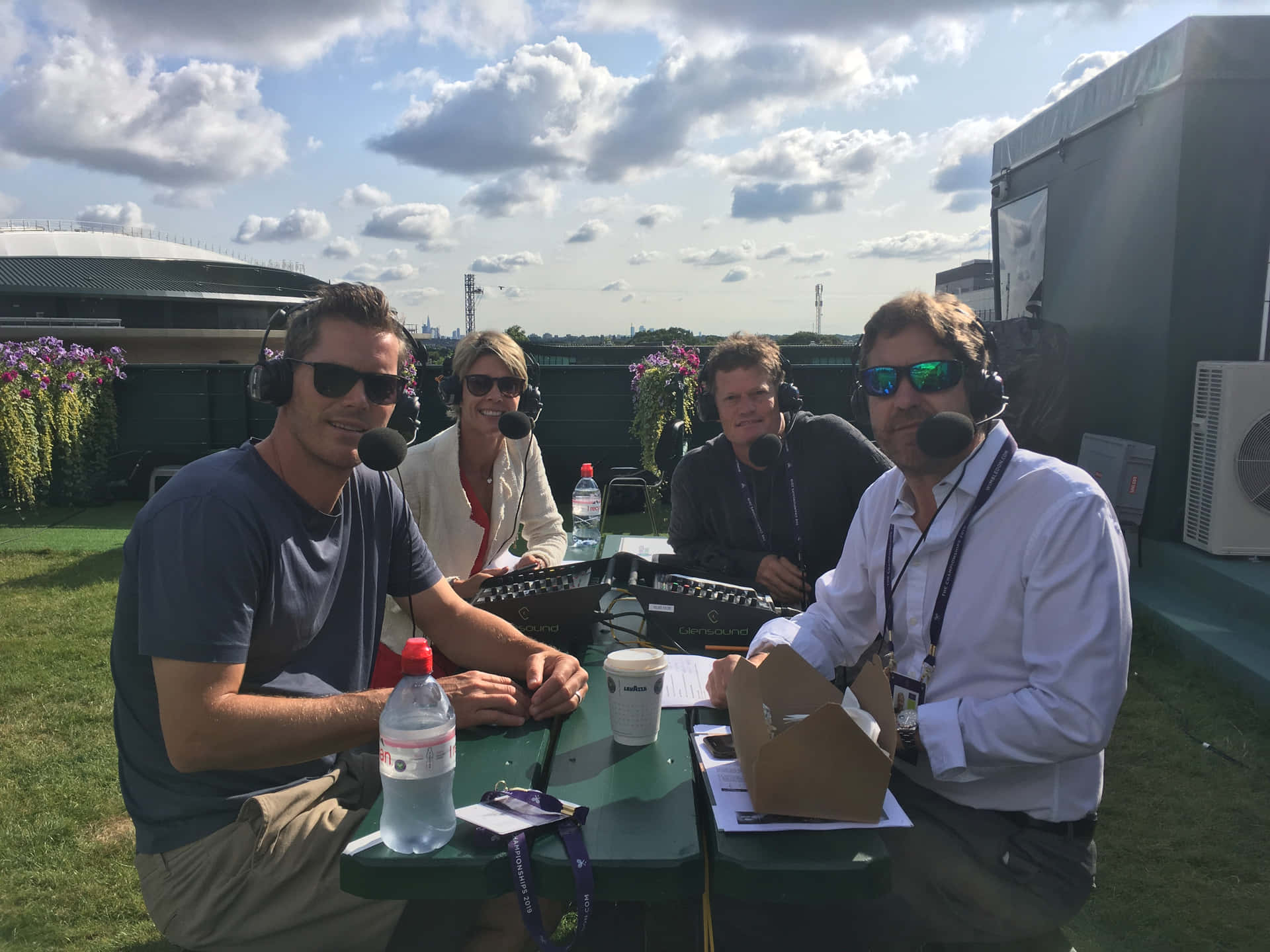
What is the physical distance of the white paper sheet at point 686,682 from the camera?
6.30ft

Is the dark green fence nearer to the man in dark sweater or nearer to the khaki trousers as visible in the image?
the man in dark sweater

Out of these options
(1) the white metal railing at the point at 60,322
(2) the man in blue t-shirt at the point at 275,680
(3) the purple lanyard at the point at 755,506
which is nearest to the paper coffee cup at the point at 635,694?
(2) the man in blue t-shirt at the point at 275,680

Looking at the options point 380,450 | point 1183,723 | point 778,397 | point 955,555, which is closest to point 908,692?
point 955,555

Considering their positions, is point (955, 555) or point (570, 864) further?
point (955, 555)

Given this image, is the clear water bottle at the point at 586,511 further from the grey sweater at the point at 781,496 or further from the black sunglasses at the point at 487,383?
the grey sweater at the point at 781,496

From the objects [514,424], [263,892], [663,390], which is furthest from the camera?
[663,390]

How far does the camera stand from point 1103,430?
6.36m

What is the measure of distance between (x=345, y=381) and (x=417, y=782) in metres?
1.05

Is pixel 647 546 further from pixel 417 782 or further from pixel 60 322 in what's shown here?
pixel 60 322

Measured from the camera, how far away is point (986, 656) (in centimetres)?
180

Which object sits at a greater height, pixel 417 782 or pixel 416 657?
pixel 416 657

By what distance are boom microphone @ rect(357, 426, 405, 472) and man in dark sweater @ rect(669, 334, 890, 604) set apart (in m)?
1.60

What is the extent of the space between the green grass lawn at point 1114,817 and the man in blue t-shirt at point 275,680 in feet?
4.40

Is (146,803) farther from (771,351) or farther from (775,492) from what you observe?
(771,351)
